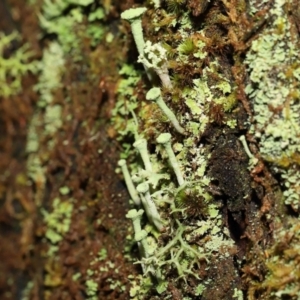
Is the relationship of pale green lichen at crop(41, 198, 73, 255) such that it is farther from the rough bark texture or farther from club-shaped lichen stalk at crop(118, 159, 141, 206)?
club-shaped lichen stalk at crop(118, 159, 141, 206)

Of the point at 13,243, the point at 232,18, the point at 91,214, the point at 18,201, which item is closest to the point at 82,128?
the point at 91,214

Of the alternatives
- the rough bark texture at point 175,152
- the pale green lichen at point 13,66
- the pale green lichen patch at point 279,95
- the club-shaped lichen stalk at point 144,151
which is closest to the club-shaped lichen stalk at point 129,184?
the rough bark texture at point 175,152

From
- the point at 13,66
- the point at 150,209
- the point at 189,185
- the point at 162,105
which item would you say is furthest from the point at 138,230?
the point at 13,66

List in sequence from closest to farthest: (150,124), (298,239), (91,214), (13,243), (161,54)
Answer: (298,239)
(161,54)
(150,124)
(91,214)
(13,243)

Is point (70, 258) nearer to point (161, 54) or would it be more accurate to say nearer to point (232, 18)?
point (161, 54)

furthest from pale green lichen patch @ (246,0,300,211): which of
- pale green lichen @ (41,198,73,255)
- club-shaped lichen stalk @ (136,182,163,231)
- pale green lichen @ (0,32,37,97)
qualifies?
pale green lichen @ (0,32,37,97)

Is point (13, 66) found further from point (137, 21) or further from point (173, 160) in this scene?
point (173, 160)
